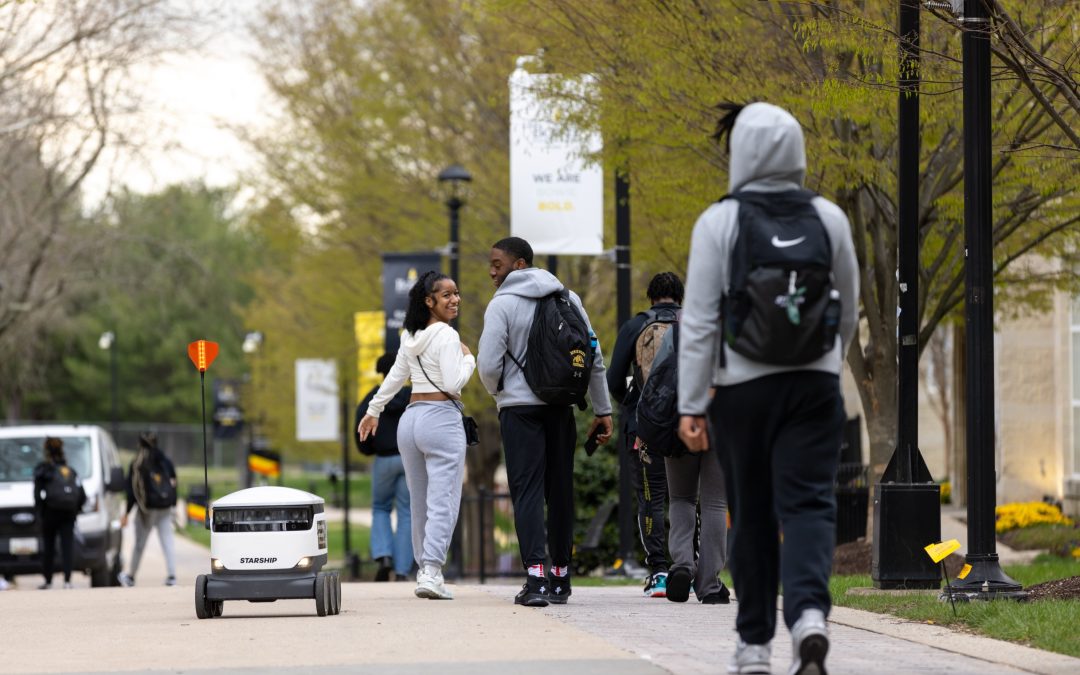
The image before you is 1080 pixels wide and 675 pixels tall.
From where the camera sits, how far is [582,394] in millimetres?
9273

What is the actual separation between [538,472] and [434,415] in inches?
37.9

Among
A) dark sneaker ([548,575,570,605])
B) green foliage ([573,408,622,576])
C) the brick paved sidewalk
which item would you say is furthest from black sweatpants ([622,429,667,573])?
green foliage ([573,408,622,576])

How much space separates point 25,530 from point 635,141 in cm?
941

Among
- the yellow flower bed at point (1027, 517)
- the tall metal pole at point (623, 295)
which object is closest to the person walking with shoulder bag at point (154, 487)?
the tall metal pole at point (623, 295)

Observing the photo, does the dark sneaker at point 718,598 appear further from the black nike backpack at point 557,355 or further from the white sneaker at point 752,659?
the white sneaker at point 752,659

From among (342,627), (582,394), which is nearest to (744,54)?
(582,394)

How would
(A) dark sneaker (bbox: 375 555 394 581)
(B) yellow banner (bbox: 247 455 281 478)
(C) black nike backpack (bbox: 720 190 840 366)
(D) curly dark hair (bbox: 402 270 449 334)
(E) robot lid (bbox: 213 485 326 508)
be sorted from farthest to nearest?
(B) yellow banner (bbox: 247 455 281 478) → (A) dark sneaker (bbox: 375 555 394 581) → (D) curly dark hair (bbox: 402 270 449 334) → (E) robot lid (bbox: 213 485 326 508) → (C) black nike backpack (bbox: 720 190 840 366)

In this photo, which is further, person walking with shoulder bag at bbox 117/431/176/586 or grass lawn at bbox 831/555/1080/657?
person walking with shoulder bag at bbox 117/431/176/586

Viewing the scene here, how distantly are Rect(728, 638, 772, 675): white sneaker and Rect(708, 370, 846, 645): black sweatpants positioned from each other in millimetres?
34

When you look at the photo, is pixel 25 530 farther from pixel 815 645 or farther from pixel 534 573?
pixel 815 645

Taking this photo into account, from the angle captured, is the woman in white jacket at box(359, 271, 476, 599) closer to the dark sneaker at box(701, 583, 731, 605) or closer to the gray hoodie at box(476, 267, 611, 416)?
the gray hoodie at box(476, 267, 611, 416)

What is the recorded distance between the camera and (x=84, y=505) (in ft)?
64.0

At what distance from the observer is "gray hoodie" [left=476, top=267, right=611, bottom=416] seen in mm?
9328

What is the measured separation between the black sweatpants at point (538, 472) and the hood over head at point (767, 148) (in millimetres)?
3469
